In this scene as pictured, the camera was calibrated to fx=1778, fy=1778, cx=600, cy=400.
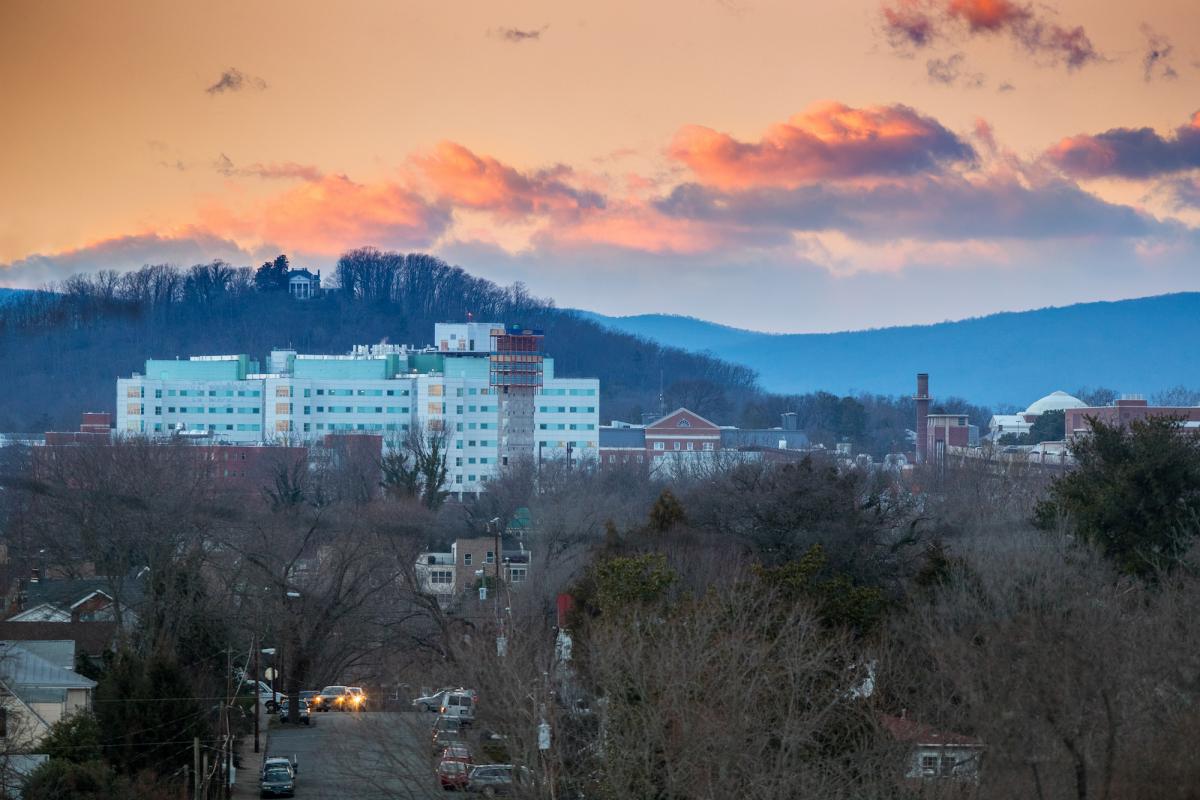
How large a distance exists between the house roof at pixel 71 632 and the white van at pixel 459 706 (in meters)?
9.14

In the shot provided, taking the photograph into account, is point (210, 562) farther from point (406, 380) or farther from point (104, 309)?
point (104, 309)

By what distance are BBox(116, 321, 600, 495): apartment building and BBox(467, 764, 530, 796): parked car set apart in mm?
81506

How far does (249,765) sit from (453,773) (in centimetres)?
874

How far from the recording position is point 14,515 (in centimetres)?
6062

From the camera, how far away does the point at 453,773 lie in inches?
951

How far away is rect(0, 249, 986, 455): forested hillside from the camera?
442ft

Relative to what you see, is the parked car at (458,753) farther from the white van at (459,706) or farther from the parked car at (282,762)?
the parked car at (282,762)

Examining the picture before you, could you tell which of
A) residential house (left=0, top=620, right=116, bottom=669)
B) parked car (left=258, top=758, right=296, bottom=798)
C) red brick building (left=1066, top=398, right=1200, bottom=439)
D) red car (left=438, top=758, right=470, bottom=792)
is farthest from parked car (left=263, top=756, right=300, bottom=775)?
red brick building (left=1066, top=398, right=1200, bottom=439)

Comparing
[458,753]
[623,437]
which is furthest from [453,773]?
[623,437]

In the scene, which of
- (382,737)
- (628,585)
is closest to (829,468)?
(628,585)

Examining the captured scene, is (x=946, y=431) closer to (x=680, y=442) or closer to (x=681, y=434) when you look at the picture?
(x=681, y=434)

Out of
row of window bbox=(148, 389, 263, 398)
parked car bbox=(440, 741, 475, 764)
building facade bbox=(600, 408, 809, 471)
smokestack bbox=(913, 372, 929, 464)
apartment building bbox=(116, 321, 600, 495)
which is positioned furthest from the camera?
smokestack bbox=(913, 372, 929, 464)

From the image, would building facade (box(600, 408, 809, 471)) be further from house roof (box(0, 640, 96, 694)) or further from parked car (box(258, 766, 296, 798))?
parked car (box(258, 766, 296, 798))

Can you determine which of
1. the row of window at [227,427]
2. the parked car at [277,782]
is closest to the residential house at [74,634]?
the parked car at [277,782]
